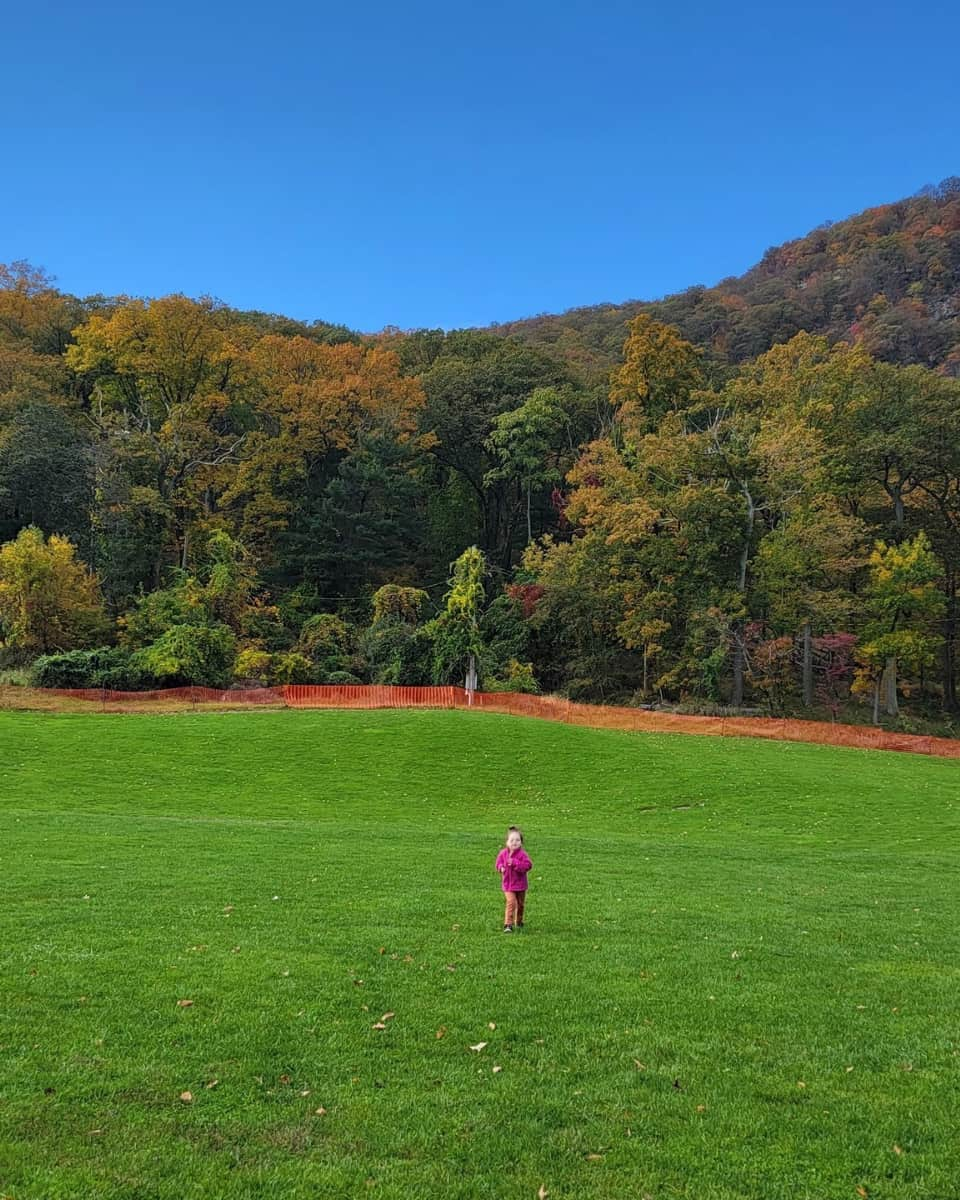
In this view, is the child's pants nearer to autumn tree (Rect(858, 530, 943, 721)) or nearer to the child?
the child

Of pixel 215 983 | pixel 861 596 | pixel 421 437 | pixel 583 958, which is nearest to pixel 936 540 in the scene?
pixel 861 596

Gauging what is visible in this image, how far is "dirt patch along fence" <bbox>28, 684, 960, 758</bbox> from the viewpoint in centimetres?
3272

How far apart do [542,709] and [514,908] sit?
87.4 ft

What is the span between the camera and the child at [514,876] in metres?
9.26

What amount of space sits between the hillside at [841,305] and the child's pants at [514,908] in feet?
205

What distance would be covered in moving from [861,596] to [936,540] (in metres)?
8.42

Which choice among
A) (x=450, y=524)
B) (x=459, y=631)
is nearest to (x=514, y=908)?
(x=459, y=631)

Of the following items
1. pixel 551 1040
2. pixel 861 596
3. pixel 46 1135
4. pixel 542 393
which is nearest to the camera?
pixel 46 1135

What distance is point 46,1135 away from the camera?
15.4 feet

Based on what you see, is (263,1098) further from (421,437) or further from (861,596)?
(421,437)

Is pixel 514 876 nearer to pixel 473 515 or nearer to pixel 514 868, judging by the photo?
pixel 514 868

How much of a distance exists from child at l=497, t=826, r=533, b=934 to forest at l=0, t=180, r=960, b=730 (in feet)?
108

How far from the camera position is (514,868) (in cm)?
930

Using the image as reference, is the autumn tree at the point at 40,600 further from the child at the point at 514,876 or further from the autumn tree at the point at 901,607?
the autumn tree at the point at 901,607
